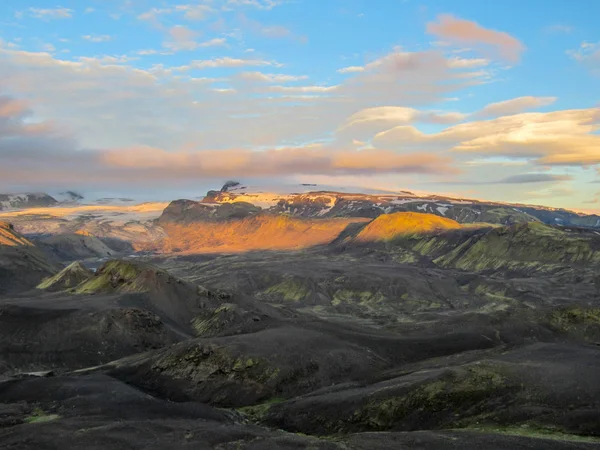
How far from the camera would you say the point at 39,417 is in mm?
55438

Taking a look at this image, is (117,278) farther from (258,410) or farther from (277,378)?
(258,410)

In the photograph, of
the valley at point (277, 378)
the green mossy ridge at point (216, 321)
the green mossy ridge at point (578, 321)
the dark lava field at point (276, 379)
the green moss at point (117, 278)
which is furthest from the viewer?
the green moss at point (117, 278)

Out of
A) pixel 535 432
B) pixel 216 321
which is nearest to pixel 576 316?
pixel 535 432

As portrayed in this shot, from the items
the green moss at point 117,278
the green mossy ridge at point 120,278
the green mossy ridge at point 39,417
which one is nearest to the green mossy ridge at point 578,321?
the green mossy ridge at point 120,278

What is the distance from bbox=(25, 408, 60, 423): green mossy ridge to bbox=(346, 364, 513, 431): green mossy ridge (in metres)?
28.1

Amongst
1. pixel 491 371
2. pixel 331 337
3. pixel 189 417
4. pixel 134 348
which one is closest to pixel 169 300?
pixel 134 348

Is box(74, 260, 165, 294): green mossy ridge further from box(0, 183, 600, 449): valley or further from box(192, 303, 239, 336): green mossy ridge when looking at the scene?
box(192, 303, 239, 336): green mossy ridge

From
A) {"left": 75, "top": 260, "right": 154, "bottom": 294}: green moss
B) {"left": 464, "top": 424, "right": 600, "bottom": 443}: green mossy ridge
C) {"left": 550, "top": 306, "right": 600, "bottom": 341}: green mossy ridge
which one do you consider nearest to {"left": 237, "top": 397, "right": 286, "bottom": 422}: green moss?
{"left": 464, "top": 424, "right": 600, "bottom": 443}: green mossy ridge

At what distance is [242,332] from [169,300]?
148 feet

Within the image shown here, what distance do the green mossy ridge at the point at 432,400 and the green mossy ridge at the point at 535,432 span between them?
610 cm

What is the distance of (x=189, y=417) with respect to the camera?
5547 centimetres

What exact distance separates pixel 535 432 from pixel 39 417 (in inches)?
1846

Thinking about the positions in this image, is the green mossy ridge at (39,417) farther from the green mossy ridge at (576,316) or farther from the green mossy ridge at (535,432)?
the green mossy ridge at (576,316)

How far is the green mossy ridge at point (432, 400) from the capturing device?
5394 cm
